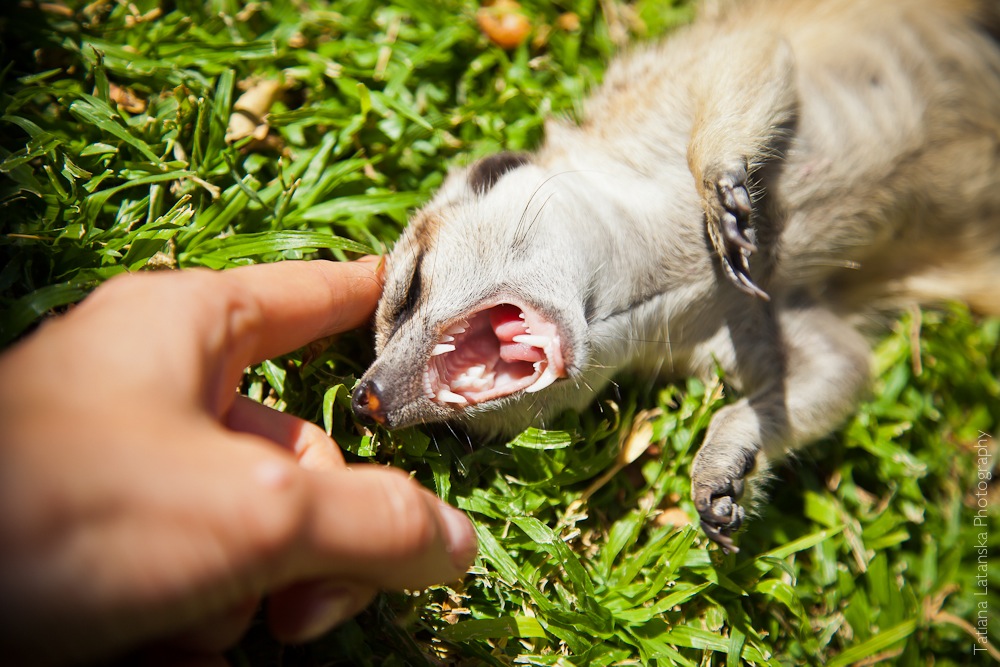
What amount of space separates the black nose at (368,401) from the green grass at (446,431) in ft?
0.82

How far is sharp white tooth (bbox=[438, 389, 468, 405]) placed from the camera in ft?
8.87

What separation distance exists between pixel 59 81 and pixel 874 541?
14.7ft

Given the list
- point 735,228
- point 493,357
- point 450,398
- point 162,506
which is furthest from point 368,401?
point 735,228

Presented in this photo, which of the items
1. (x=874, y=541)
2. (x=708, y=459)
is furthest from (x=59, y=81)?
(x=874, y=541)

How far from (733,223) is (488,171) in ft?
3.55

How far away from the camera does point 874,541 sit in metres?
3.38

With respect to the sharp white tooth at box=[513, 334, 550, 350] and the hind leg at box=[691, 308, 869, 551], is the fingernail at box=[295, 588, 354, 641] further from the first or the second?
the hind leg at box=[691, 308, 869, 551]

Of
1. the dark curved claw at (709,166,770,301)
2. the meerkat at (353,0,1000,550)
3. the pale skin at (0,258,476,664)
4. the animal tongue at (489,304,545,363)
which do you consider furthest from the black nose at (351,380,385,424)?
the dark curved claw at (709,166,770,301)

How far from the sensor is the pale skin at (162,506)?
4.59ft

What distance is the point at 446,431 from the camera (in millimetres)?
3137

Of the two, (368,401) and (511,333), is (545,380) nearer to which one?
(511,333)

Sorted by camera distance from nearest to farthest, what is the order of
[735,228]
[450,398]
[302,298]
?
[302,298]
[450,398]
[735,228]

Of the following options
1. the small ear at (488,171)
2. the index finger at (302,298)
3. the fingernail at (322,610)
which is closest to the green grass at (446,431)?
the index finger at (302,298)

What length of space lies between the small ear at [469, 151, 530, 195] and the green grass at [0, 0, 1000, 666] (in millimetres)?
497
